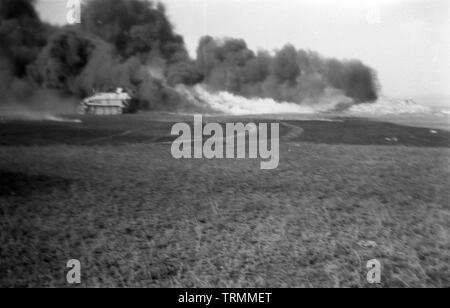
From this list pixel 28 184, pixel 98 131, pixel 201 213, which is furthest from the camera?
pixel 98 131

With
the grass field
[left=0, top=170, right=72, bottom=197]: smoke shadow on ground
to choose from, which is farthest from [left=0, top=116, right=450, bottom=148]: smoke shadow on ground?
[left=0, top=170, right=72, bottom=197]: smoke shadow on ground

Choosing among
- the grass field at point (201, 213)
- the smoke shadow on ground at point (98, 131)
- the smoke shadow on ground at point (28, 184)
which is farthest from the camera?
the smoke shadow on ground at point (98, 131)

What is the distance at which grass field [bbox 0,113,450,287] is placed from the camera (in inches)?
122

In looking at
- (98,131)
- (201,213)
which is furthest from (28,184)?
(201,213)

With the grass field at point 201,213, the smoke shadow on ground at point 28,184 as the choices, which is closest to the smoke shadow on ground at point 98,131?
the grass field at point 201,213

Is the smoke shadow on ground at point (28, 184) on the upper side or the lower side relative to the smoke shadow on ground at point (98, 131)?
lower

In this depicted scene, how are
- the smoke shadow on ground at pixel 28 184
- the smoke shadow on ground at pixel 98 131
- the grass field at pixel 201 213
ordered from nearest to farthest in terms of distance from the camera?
1. the grass field at pixel 201 213
2. the smoke shadow on ground at pixel 28 184
3. the smoke shadow on ground at pixel 98 131

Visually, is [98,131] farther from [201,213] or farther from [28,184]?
[201,213]

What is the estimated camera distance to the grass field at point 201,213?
3096 mm

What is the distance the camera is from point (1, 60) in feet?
17.0

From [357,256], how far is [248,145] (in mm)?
2838

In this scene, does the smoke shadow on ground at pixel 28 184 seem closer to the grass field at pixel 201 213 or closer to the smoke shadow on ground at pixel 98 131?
the grass field at pixel 201 213

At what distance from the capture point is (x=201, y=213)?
424 cm
